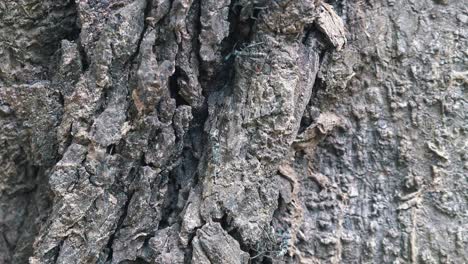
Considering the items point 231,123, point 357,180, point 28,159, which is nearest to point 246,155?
point 231,123

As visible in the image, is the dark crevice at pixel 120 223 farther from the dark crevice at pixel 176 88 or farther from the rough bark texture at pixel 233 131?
the dark crevice at pixel 176 88

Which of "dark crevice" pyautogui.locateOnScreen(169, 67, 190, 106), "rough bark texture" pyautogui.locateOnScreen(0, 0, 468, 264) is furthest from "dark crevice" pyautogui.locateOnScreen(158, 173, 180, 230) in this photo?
"dark crevice" pyautogui.locateOnScreen(169, 67, 190, 106)

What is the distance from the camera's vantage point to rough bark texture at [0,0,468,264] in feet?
4.09

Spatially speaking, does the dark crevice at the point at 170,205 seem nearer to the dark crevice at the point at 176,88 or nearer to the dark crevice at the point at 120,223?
the dark crevice at the point at 120,223

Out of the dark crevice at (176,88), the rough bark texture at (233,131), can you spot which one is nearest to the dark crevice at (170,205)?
the rough bark texture at (233,131)

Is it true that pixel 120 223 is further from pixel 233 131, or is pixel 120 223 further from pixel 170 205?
pixel 233 131

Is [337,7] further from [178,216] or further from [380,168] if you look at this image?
[178,216]

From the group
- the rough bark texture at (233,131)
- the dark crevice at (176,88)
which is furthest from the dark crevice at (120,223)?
the dark crevice at (176,88)

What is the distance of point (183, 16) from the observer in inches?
47.9

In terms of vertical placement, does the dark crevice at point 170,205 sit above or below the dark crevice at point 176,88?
below

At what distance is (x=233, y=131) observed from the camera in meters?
1.31

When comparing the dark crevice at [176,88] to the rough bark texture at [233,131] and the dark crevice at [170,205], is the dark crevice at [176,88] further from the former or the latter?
the dark crevice at [170,205]

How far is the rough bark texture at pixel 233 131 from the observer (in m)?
1.25

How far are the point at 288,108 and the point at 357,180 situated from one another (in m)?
0.34
